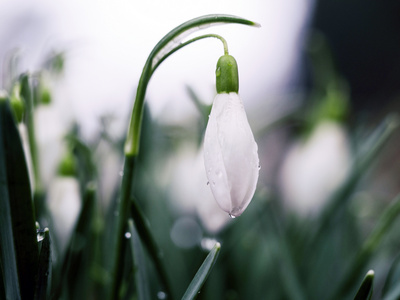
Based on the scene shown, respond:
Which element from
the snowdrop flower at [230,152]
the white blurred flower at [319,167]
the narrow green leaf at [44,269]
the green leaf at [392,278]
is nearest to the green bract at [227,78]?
the snowdrop flower at [230,152]

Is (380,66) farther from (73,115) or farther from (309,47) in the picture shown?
(73,115)

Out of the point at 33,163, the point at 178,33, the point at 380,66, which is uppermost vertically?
the point at 178,33

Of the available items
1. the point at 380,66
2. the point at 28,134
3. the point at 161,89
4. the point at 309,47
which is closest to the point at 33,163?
the point at 28,134

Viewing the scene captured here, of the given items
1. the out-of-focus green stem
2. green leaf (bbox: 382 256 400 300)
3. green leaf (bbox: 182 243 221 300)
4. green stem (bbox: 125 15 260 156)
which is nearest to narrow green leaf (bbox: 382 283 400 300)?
green leaf (bbox: 382 256 400 300)

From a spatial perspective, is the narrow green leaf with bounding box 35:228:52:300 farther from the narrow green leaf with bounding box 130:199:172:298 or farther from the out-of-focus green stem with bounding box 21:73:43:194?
the out-of-focus green stem with bounding box 21:73:43:194

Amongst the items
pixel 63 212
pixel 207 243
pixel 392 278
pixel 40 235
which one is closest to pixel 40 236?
pixel 40 235
